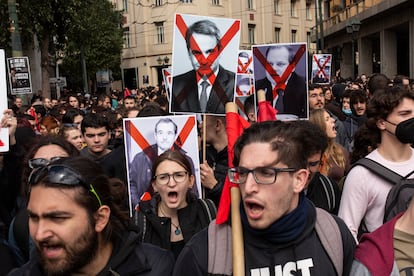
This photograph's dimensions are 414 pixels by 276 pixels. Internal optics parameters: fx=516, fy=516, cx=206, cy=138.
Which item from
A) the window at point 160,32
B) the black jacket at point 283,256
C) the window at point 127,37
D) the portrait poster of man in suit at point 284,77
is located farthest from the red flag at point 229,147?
the window at point 127,37

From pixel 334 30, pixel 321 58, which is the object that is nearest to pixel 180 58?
pixel 321 58

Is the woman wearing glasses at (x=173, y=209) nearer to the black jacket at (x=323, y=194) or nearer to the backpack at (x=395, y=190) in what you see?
the black jacket at (x=323, y=194)

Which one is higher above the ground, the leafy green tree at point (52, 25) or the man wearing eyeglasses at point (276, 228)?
the leafy green tree at point (52, 25)

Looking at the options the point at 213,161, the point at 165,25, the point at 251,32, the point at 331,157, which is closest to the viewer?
the point at 331,157

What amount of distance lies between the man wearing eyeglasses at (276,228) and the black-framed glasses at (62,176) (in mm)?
524

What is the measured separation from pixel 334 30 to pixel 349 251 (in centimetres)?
3574

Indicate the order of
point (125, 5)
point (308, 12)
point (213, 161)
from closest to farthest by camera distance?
point (213, 161) < point (125, 5) < point (308, 12)

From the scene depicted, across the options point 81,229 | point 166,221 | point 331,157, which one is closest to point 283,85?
point 331,157

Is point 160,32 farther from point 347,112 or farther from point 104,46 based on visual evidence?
point 347,112

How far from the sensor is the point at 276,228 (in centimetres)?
206

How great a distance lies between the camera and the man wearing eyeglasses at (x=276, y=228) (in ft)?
6.77

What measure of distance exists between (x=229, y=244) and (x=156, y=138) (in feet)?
7.77

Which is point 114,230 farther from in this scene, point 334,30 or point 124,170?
point 334,30

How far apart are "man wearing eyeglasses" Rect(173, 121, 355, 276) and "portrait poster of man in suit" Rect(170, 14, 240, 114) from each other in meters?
2.01
